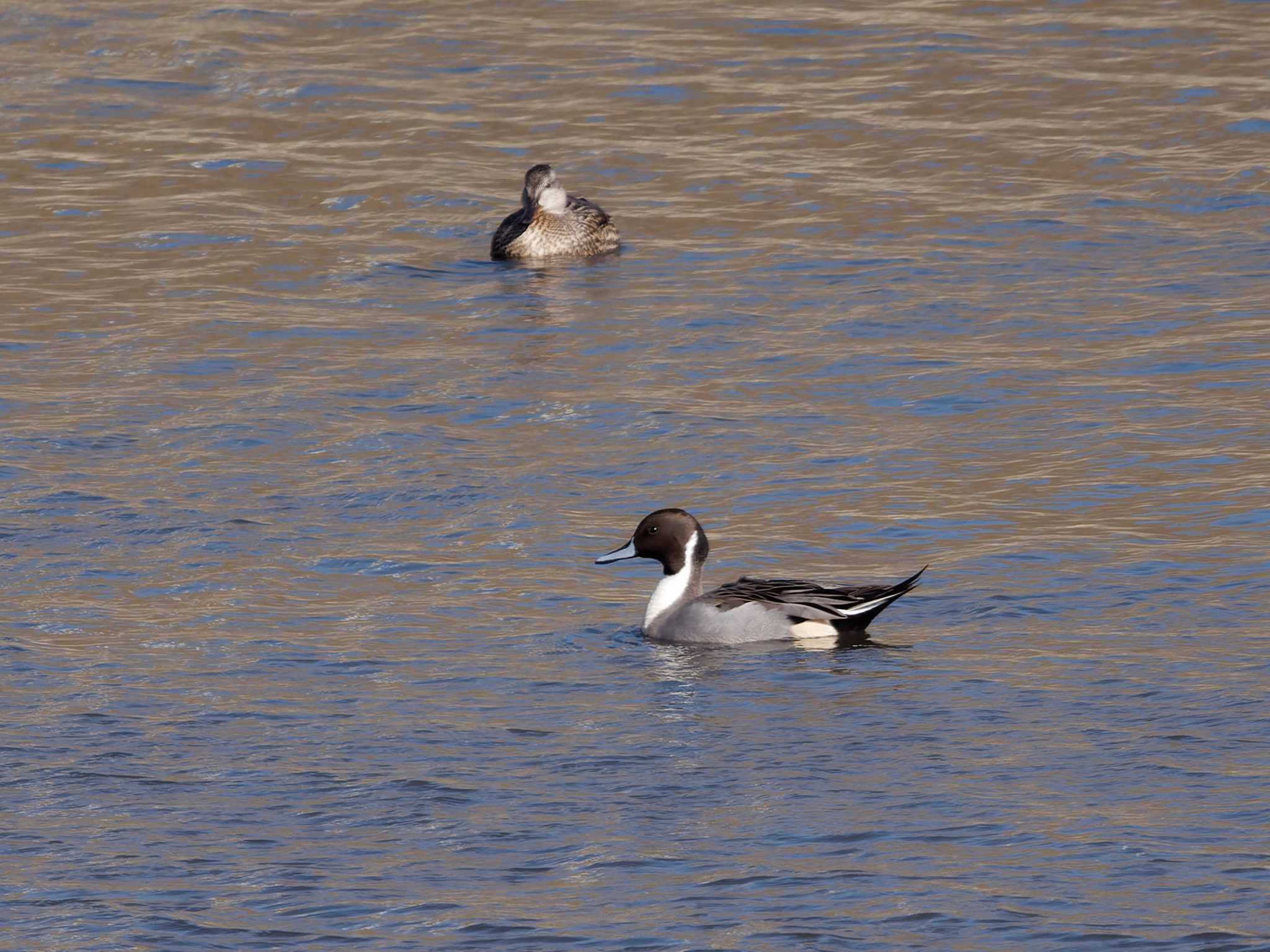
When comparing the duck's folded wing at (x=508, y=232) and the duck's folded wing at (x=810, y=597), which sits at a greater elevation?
the duck's folded wing at (x=508, y=232)

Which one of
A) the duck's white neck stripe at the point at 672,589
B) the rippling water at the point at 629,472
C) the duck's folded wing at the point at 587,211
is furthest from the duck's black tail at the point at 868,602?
the duck's folded wing at the point at 587,211

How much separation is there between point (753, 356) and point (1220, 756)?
8418 mm

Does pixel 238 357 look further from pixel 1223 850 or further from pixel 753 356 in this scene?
pixel 1223 850

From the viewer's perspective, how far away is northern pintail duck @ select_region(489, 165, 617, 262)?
70.8 ft

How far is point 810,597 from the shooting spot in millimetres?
11727

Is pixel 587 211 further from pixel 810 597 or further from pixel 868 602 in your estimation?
pixel 868 602

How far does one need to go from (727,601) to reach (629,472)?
3.13m

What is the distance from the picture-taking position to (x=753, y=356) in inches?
698

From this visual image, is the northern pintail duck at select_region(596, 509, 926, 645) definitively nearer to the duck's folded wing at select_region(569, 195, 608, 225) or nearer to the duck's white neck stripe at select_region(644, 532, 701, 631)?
the duck's white neck stripe at select_region(644, 532, 701, 631)

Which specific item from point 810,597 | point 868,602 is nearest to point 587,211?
point 810,597

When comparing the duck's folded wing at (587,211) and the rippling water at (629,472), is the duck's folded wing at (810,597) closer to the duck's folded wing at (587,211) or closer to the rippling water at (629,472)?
the rippling water at (629,472)

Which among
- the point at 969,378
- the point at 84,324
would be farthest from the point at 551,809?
the point at 84,324

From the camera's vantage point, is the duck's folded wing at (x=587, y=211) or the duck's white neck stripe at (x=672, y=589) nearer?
the duck's white neck stripe at (x=672, y=589)

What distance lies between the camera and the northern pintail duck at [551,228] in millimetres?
21594
